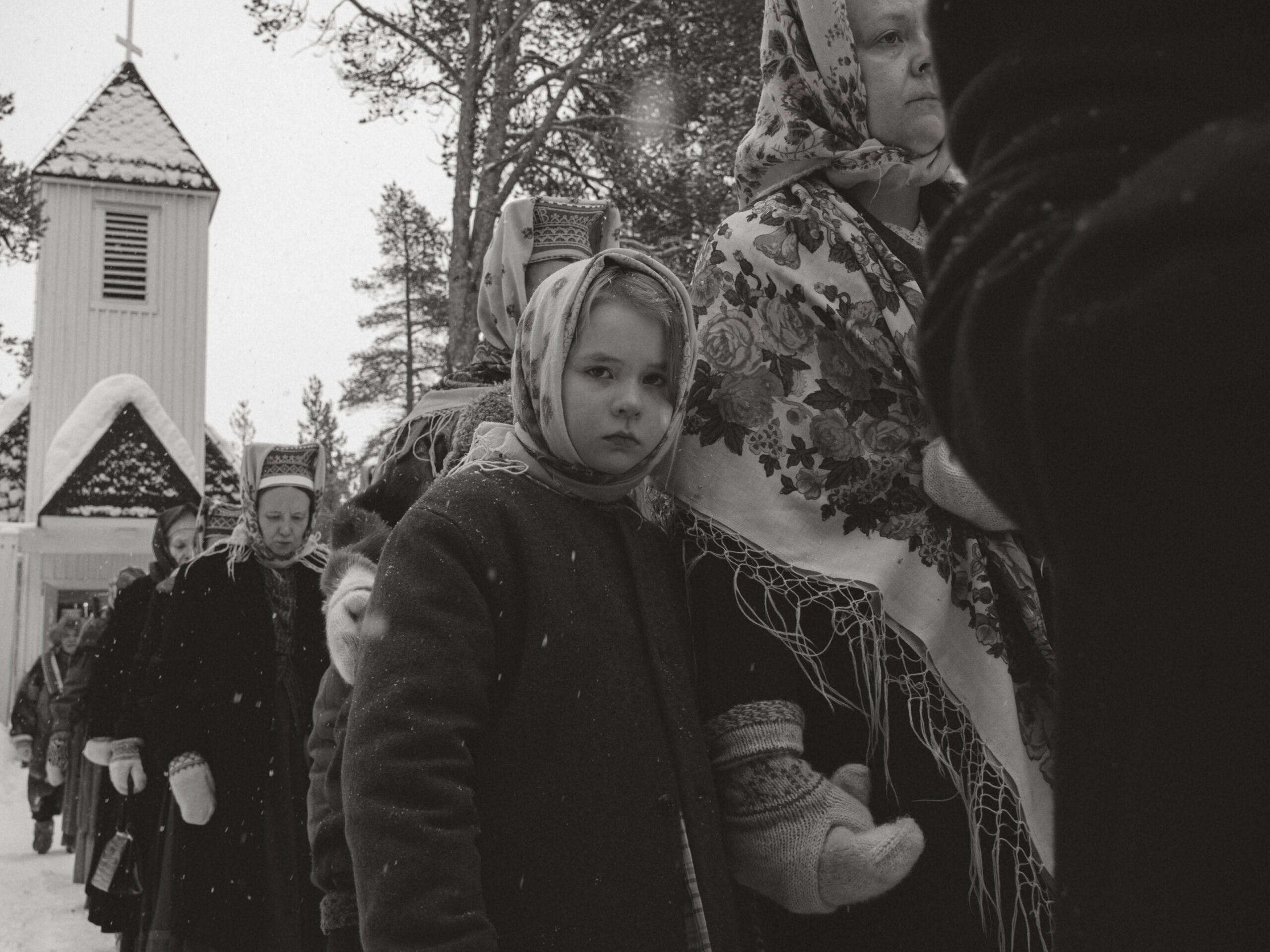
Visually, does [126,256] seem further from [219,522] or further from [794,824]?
[794,824]

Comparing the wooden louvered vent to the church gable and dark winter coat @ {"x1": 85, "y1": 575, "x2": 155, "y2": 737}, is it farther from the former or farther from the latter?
dark winter coat @ {"x1": 85, "y1": 575, "x2": 155, "y2": 737}

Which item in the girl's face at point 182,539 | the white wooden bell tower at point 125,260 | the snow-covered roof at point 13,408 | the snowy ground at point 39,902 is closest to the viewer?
the snowy ground at point 39,902

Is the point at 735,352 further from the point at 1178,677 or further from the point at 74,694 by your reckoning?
the point at 74,694

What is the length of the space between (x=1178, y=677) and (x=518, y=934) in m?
1.26

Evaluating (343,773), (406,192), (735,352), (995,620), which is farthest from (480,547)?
(406,192)

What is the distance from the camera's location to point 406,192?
1068 inches

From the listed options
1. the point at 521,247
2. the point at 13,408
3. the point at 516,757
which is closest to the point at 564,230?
the point at 521,247

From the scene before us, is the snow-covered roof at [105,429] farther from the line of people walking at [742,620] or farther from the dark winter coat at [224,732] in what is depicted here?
the line of people walking at [742,620]

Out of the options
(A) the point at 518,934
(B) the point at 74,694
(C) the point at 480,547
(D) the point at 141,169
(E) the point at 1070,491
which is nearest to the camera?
(E) the point at 1070,491

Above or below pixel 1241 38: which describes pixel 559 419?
below

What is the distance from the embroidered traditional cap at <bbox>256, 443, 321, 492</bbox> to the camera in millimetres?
5539

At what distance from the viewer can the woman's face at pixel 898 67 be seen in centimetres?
212

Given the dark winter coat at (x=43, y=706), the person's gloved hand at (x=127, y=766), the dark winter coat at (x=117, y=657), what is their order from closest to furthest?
1. the person's gloved hand at (x=127, y=766)
2. the dark winter coat at (x=117, y=657)
3. the dark winter coat at (x=43, y=706)

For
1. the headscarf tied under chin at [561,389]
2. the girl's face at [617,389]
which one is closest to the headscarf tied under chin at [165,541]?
the headscarf tied under chin at [561,389]
